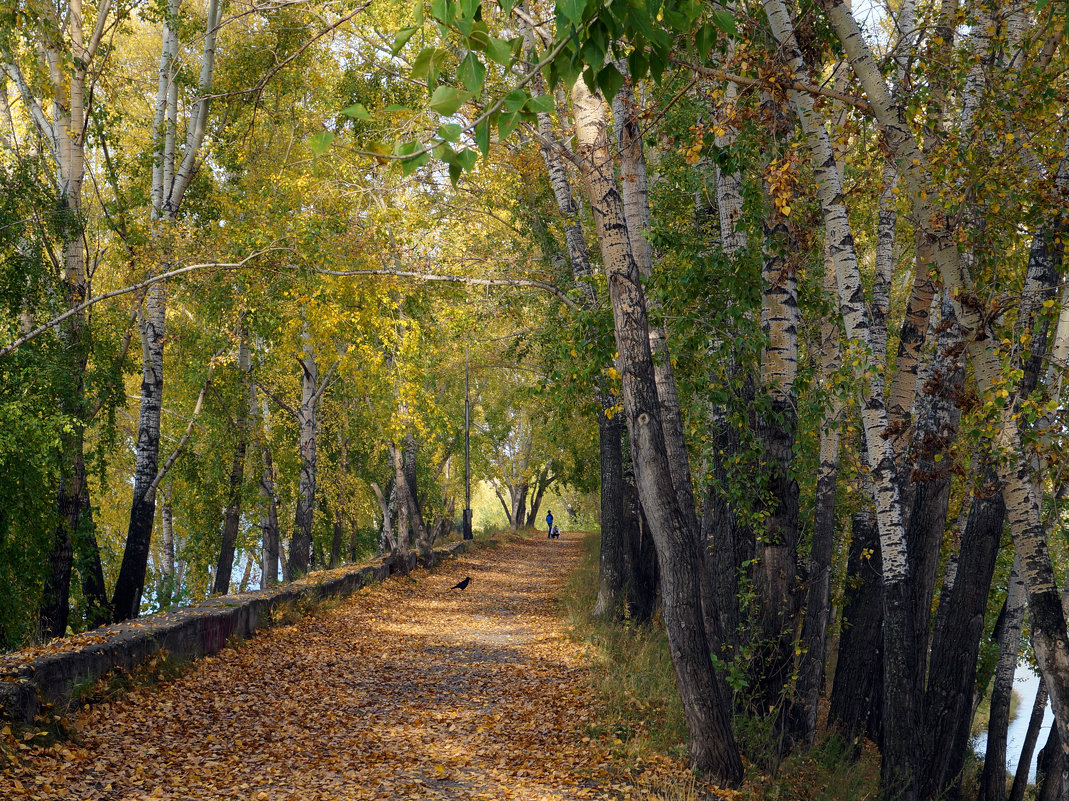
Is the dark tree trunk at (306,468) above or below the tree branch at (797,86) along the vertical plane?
below

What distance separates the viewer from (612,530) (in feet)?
46.8

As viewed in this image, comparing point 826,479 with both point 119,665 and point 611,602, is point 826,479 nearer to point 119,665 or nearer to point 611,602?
point 611,602

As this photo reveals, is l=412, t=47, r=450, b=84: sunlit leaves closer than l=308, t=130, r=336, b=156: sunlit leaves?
No

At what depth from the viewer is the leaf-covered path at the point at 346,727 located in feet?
21.0

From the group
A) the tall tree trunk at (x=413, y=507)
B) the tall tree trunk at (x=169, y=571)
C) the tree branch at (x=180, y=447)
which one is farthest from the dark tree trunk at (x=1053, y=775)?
the tall tree trunk at (x=413, y=507)

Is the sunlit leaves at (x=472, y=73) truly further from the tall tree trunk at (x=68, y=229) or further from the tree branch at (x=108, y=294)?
the tall tree trunk at (x=68, y=229)

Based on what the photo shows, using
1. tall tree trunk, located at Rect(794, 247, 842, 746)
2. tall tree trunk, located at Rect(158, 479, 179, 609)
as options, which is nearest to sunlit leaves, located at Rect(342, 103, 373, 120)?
tall tree trunk, located at Rect(794, 247, 842, 746)

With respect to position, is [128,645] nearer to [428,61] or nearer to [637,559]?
[428,61]

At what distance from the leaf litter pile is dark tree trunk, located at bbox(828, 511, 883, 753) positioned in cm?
326

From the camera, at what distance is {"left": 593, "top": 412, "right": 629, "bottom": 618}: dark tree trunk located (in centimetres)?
1423

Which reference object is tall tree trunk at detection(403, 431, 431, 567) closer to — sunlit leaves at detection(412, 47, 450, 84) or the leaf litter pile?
the leaf litter pile

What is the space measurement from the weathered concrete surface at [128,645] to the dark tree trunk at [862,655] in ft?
25.5

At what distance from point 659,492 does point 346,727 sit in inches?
164

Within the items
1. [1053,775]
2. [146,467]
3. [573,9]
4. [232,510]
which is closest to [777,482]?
[1053,775]
